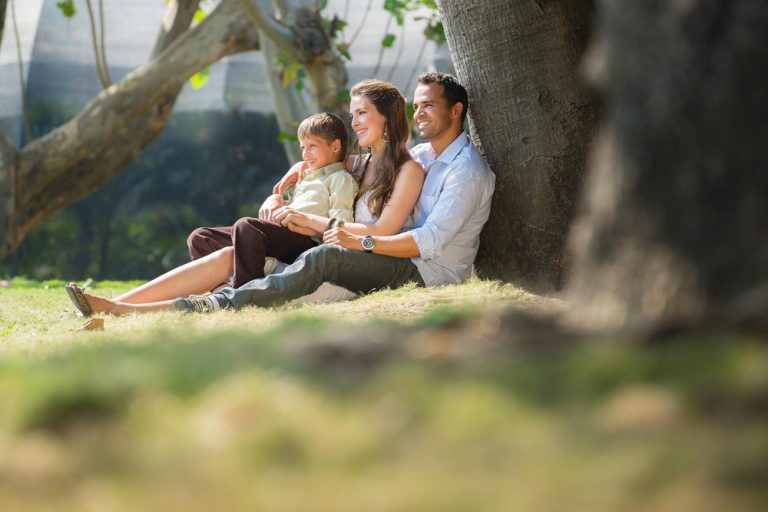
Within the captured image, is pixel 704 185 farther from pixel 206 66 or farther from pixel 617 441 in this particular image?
pixel 206 66

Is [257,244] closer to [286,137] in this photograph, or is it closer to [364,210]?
[364,210]

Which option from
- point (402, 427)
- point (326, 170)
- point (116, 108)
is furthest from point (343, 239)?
point (116, 108)

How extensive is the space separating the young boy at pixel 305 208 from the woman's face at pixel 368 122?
15cm

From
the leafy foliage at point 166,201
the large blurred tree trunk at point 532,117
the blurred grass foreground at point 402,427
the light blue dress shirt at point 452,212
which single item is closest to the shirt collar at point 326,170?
the light blue dress shirt at point 452,212

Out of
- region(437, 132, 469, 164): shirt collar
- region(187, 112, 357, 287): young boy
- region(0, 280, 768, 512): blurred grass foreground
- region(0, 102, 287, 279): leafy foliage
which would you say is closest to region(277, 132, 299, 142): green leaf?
region(187, 112, 357, 287): young boy

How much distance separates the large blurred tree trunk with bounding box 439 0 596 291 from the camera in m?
6.06

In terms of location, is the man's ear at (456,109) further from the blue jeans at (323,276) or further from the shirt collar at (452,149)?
the blue jeans at (323,276)

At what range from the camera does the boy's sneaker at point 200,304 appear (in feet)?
19.1

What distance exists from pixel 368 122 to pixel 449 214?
79 centimetres

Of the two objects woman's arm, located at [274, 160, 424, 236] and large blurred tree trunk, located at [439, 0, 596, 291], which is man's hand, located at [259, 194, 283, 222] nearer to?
woman's arm, located at [274, 160, 424, 236]

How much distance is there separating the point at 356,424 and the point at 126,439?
48 cm

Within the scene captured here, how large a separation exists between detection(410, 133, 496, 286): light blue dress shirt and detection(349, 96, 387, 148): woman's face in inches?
14.2

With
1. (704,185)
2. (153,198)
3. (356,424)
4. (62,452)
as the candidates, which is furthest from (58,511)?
(153,198)

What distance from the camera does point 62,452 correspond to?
2.22 metres
